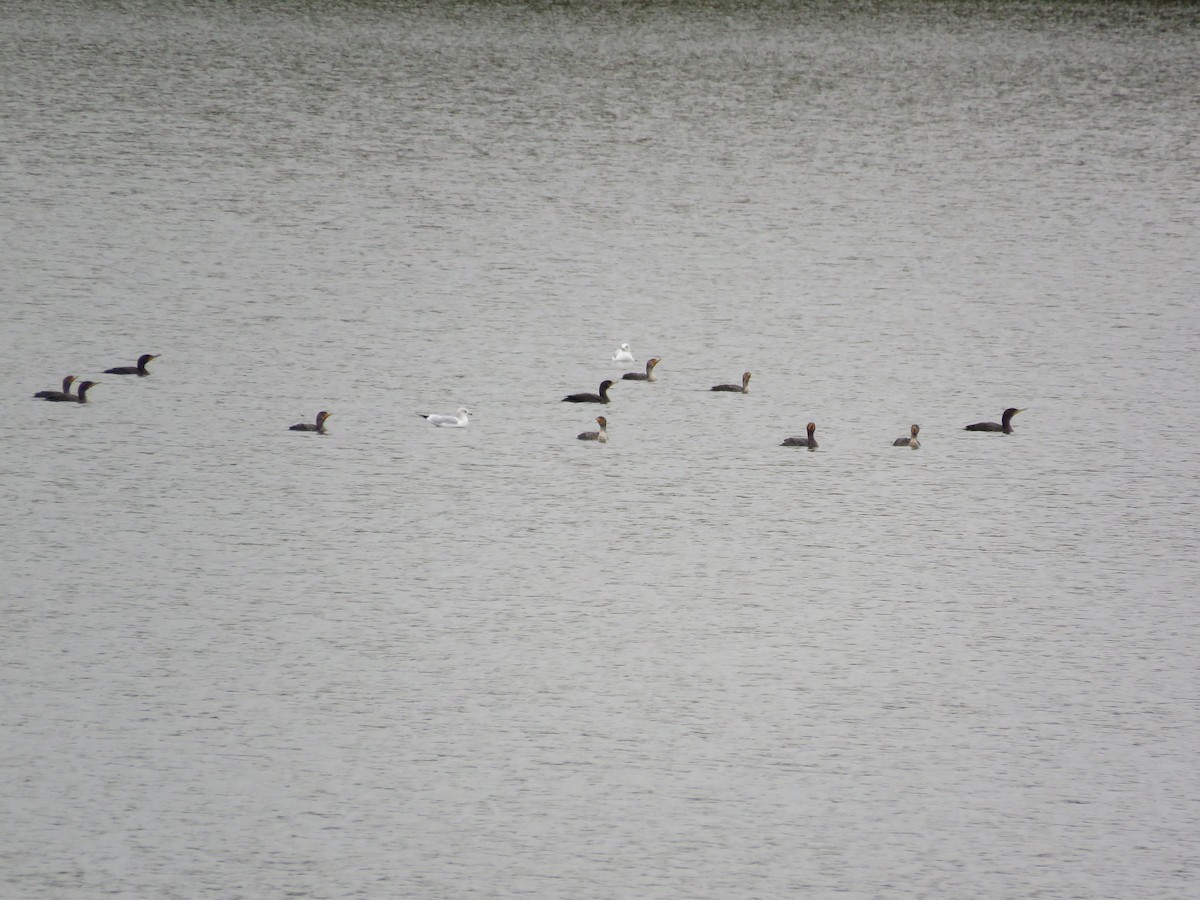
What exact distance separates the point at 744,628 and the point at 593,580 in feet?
3.76

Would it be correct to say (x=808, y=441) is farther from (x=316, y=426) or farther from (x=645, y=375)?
(x=316, y=426)

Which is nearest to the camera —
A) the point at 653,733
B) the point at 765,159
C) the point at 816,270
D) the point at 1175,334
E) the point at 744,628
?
the point at 653,733

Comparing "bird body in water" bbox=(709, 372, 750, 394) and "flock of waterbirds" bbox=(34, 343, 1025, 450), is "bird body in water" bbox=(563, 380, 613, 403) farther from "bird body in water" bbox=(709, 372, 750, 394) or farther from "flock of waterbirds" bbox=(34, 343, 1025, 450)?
"bird body in water" bbox=(709, 372, 750, 394)

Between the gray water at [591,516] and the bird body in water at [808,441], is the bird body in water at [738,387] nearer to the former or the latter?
the gray water at [591,516]

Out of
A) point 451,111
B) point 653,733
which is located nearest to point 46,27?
point 451,111

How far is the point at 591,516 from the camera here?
43.5 feet

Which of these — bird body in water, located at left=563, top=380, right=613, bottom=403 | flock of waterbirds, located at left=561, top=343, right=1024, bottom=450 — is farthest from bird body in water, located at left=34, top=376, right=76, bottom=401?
bird body in water, located at left=563, top=380, right=613, bottom=403

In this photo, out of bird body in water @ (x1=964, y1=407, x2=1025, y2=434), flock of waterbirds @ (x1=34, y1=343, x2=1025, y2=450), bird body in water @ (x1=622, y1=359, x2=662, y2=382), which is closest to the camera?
flock of waterbirds @ (x1=34, y1=343, x2=1025, y2=450)

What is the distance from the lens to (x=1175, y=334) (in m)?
18.1

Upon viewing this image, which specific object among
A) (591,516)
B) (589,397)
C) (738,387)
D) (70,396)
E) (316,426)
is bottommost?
(591,516)

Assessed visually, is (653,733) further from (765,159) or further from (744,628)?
(765,159)

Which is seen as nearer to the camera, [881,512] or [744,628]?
[744,628]

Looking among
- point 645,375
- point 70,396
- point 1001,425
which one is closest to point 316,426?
point 70,396

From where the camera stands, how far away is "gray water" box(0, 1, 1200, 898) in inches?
349
